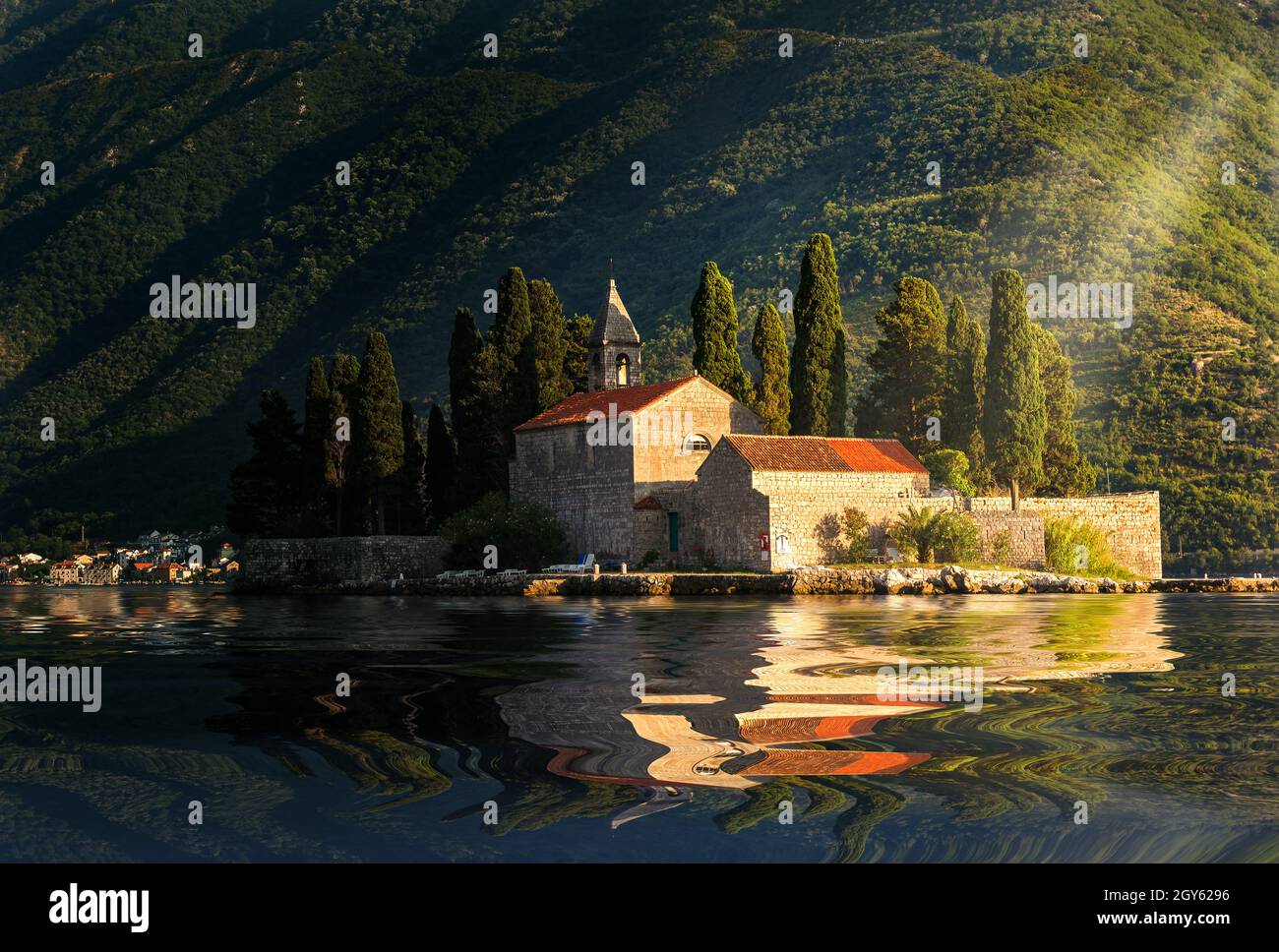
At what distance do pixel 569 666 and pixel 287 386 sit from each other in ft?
280

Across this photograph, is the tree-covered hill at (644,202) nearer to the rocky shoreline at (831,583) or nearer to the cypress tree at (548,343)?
the rocky shoreline at (831,583)

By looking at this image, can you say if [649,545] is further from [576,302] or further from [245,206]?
[245,206]

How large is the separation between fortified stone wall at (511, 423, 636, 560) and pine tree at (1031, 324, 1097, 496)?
45.0 feet

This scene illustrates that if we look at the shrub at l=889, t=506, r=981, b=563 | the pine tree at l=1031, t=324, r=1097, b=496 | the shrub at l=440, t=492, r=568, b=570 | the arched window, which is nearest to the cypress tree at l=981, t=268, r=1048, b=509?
the pine tree at l=1031, t=324, r=1097, b=496

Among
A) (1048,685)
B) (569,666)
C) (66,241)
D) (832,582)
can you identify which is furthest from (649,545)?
A: (66,241)

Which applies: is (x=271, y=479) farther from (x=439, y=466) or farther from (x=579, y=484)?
(x=579, y=484)

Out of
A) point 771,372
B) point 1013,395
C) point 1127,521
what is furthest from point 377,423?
point 1127,521

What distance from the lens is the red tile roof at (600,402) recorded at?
50031mm

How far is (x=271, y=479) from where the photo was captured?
60.3m

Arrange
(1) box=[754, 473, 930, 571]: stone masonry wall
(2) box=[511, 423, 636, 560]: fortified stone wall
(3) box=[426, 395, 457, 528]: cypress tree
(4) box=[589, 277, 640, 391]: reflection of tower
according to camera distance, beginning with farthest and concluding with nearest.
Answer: (3) box=[426, 395, 457, 528]: cypress tree < (4) box=[589, 277, 640, 391]: reflection of tower < (2) box=[511, 423, 636, 560]: fortified stone wall < (1) box=[754, 473, 930, 571]: stone masonry wall

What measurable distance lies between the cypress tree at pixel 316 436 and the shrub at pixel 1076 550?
82.6ft

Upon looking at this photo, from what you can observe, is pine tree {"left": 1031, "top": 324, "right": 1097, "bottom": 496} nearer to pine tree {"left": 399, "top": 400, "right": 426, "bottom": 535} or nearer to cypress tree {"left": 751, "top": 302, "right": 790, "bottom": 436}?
cypress tree {"left": 751, "top": 302, "right": 790, "bottom": 436}

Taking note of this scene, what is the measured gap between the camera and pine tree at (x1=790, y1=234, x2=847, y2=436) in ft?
169

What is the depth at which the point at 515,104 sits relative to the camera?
14050 centimetres
